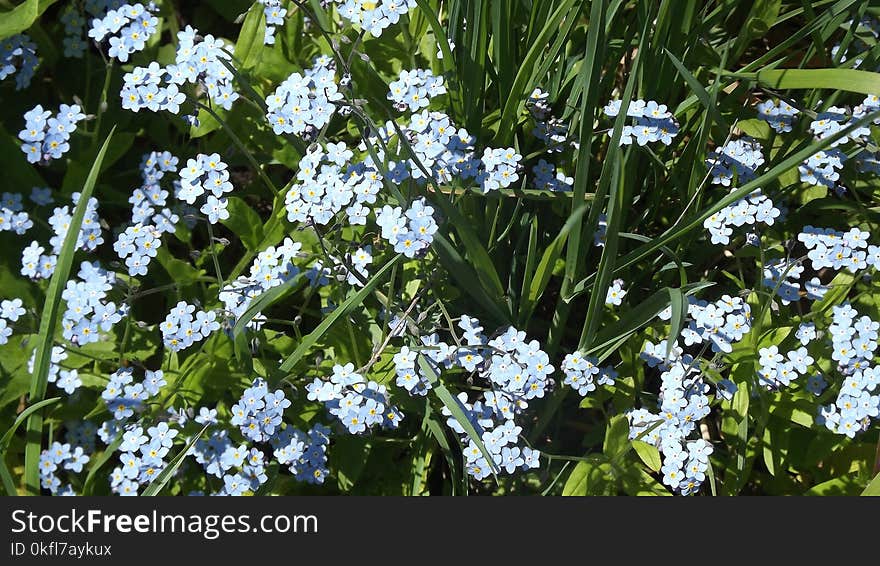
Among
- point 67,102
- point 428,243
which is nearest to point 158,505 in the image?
point 428,243

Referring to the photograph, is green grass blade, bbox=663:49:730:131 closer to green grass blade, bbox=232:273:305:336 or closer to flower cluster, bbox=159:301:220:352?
green grass blade, bbox=232:273:305:336

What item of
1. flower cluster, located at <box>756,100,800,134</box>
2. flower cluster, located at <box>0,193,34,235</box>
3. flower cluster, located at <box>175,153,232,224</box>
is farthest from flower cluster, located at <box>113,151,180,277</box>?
flower cluster, located at <box>756,100,800,134</box>

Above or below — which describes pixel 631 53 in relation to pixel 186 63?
above

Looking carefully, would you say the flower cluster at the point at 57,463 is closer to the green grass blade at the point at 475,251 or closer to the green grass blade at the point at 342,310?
the green grass blade at the point at 342,310

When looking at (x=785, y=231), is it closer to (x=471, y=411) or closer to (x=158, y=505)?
(x=471, y=411)

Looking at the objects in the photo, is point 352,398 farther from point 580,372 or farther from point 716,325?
point 716,325

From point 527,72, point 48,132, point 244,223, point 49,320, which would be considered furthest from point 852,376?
point 48,132
